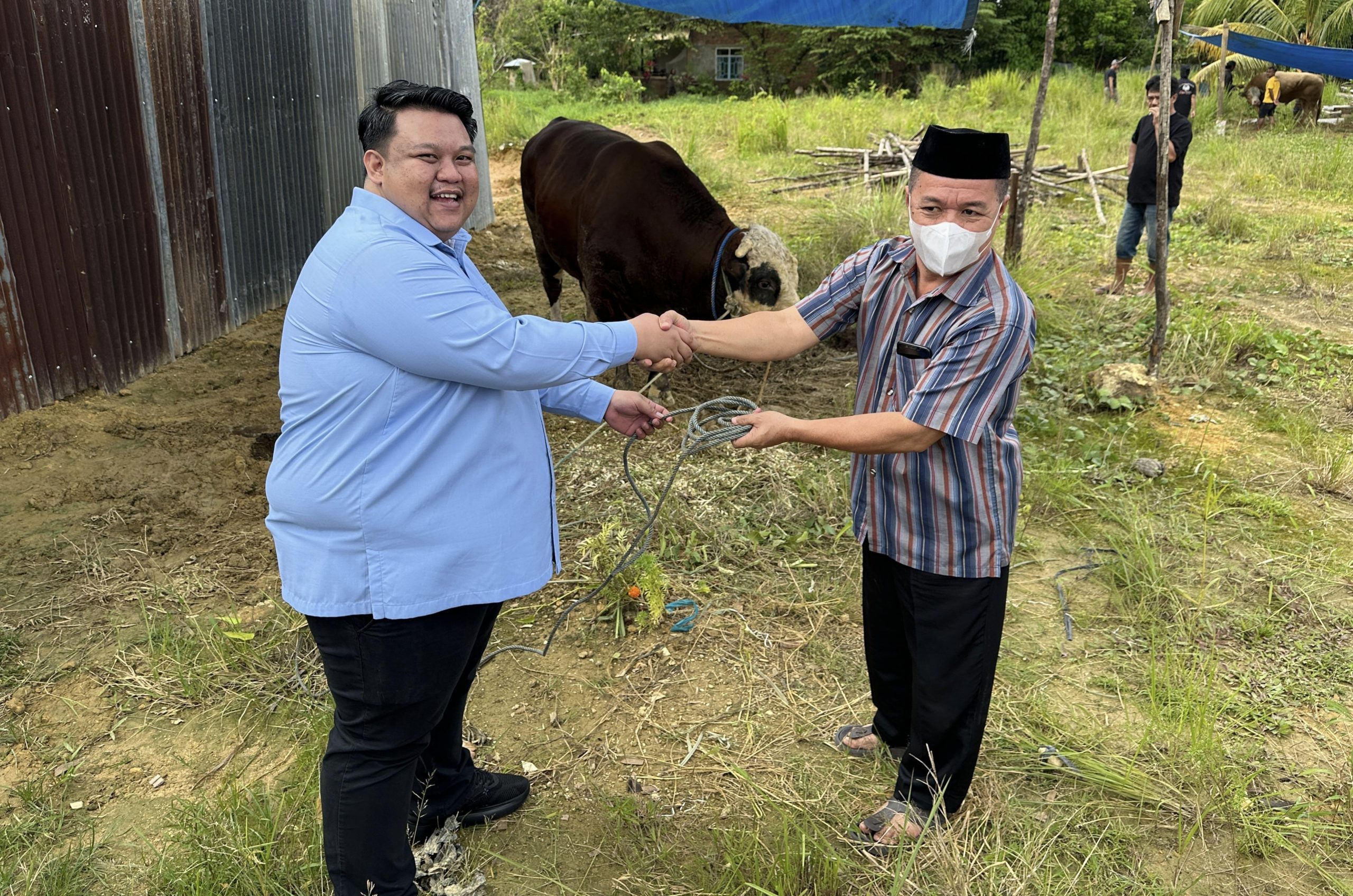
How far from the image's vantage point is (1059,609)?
3811mm

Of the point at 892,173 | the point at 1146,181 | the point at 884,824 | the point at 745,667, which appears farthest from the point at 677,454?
the point at 892,173

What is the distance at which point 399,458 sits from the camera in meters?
1.96

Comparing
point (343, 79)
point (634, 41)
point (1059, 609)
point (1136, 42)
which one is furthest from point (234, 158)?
point (1136, 42)

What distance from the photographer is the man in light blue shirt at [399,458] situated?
1921mm

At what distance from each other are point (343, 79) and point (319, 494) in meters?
7.10

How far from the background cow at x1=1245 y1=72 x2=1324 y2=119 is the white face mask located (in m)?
18.7

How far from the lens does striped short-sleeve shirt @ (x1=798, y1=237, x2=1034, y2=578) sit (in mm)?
2158

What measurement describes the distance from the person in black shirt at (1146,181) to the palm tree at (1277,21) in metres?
14.2

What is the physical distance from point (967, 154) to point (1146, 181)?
20.1 feet

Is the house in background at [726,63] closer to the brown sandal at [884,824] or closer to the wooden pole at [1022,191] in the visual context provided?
the wooden pole at [1022,191]

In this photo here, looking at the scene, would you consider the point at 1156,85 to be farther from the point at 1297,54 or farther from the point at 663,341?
the point at 1297,54

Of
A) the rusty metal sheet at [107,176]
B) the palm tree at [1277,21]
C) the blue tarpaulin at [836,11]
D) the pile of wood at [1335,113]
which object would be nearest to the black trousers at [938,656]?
the blue tarpaulin at [836,11]

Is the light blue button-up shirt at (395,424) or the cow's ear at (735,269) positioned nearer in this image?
the light blue button-up shirt at (395,424)

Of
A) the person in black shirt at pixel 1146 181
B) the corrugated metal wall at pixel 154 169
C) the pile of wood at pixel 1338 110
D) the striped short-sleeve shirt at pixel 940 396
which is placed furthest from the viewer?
the pile of wood at pixel 1338 110
